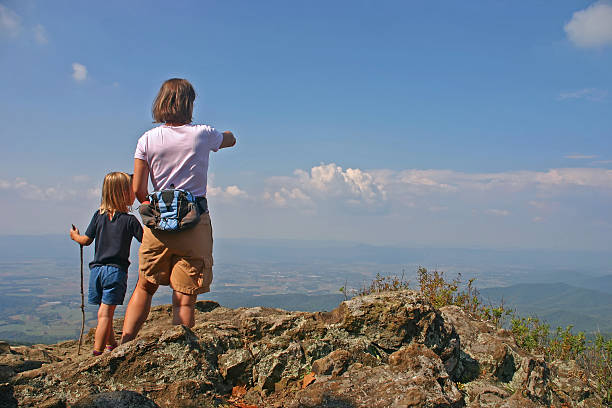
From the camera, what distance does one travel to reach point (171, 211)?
14.1ft

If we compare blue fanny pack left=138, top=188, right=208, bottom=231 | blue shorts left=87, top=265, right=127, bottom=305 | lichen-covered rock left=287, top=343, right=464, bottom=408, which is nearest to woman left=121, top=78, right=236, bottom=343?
blue fanny pack left=138, top=188, right=208, bottom=231

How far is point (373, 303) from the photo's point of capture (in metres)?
4.73

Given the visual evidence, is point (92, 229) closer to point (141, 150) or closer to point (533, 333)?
point (141, 150)

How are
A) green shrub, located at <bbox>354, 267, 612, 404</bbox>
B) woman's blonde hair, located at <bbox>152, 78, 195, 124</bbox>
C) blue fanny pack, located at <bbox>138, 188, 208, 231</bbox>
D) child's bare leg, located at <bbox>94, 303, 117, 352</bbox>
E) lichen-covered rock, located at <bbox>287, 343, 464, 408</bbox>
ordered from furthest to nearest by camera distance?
green shrub, located at <bbox>354, 267, 612, 404</bbox>, child's bare leg, located at <bbox>94, 303, 117, 352</bbox>, woman's blonde hair, located at <bbox>152, 78, 195, 124</bbox>, blue fanny pack, located at <bbox>138, 188, 208, 231</bbox>, lichen-covered rock, located at <bbox>287, 343, 464, 408</bbox>

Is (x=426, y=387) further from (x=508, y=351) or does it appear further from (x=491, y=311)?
(x=491, y=311)

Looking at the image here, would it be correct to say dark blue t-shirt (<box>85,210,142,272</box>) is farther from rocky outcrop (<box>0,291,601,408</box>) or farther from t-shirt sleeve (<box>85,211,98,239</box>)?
rocky outcrop (<box>0,291,601,408</box>)

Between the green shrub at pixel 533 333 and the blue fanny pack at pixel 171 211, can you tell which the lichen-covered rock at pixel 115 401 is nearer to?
the blue fanny pack at pixel 171 211

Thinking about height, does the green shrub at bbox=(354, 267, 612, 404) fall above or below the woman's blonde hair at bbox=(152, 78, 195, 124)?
below

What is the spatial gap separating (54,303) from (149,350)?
398ft

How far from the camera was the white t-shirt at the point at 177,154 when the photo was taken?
4453 mm

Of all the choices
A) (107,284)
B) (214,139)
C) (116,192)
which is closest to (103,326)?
(107,284)

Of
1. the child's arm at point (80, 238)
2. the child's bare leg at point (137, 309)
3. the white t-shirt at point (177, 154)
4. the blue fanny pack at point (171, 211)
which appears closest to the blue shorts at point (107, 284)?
the child's arm at point (80, 238)

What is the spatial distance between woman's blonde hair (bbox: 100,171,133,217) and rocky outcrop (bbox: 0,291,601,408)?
6.06 feet

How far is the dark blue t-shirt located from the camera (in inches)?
207
